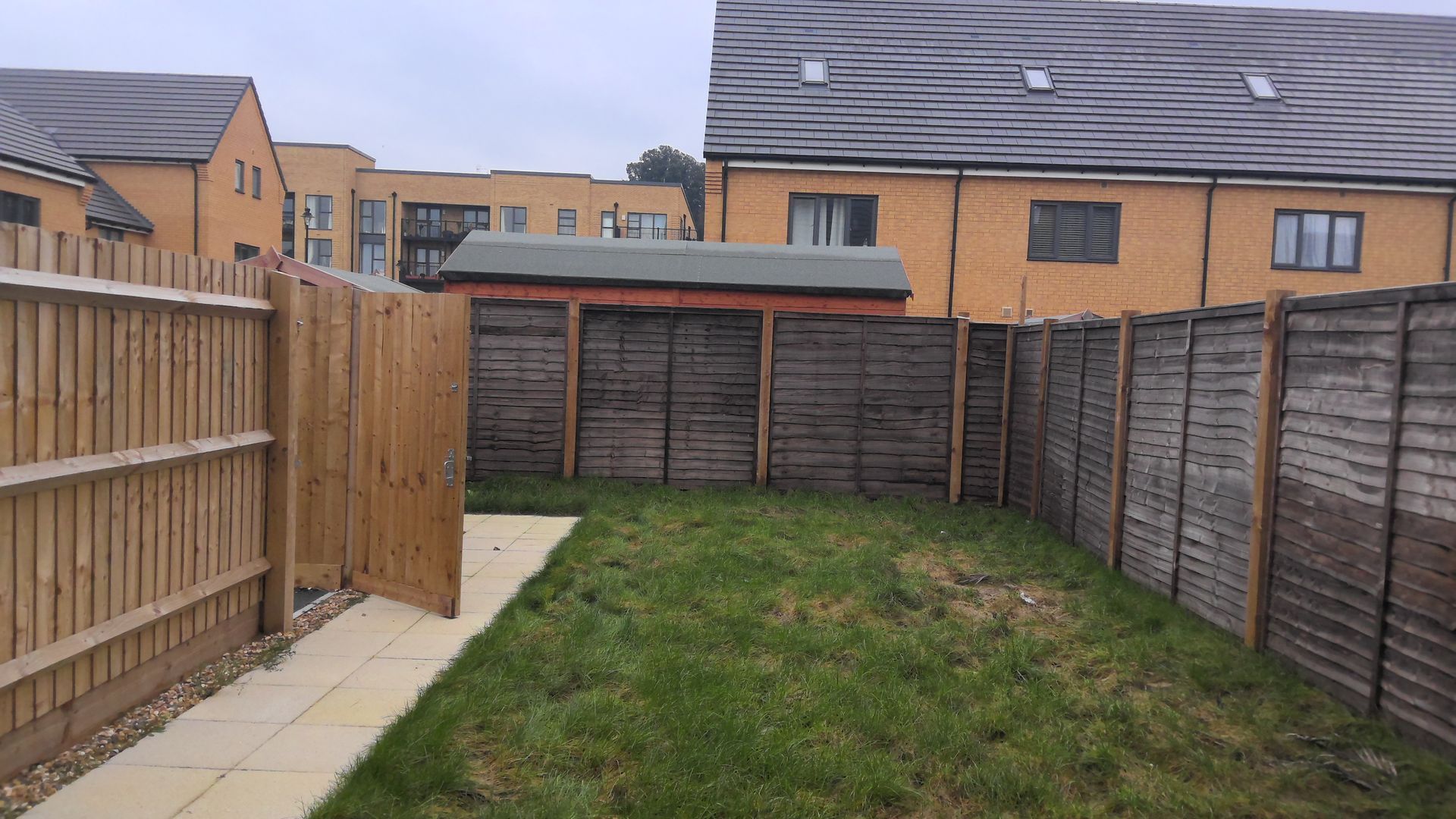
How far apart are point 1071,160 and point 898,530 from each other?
35.9 ft

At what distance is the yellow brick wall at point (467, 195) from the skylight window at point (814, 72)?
3299 centimetres

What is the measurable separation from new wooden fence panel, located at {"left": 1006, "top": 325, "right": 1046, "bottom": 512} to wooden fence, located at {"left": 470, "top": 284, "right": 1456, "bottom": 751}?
37mm

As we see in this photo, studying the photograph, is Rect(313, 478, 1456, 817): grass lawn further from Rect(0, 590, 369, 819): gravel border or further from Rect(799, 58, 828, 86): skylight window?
Rect(799, 58, 828, 86): skylight window

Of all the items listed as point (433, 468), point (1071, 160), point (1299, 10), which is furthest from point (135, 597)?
point (1299, 10)

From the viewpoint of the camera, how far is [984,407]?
9.48 m

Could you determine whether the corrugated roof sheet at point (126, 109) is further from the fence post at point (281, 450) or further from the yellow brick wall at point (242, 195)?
the fence post at point (281, 450)

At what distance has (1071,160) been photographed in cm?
1611

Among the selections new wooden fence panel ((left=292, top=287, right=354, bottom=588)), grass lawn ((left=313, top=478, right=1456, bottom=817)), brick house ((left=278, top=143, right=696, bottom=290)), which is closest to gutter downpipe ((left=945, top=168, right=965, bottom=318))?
grass lawn ((left=313, top=478, right=1456, bottom=817))

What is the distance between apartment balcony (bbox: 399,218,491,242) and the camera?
5088 centimetres

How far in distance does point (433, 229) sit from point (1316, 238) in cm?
4526

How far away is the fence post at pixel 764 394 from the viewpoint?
9.55 metres

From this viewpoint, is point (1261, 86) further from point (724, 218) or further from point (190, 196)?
point (190, 196)

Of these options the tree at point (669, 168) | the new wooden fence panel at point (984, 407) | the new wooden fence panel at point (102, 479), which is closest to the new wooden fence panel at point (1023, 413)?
the new wooden fence panel at point (984, 407)

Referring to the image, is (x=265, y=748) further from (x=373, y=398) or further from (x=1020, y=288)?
(x=1020, y=288)
